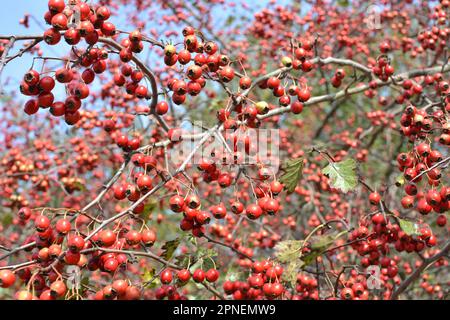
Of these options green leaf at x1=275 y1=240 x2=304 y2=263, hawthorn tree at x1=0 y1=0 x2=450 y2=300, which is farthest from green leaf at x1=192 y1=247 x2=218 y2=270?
green leaf at x1=275 y1=240 x2=304 y2=263

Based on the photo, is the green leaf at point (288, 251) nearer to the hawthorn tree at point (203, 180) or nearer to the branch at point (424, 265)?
the hawthorn tree at point (203, 180)

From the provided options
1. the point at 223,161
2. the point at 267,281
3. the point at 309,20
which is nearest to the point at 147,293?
the point at 267,281

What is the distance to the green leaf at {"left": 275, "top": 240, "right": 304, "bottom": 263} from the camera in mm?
3410

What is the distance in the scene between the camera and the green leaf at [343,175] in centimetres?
319

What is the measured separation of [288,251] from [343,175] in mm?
739

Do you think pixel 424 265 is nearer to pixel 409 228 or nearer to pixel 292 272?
pixel 409 228

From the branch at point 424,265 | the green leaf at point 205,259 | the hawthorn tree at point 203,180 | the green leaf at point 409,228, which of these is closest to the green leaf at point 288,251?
the hawthorn tree at point 203,180

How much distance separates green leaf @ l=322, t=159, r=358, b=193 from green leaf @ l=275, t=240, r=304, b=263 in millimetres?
603

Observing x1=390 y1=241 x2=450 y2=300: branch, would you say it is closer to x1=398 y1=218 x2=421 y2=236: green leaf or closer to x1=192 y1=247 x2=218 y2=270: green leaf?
x1=398 y1=218 x2=421 y2=236: green leaf

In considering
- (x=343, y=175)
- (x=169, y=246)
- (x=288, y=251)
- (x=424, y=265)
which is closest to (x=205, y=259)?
(x=169, y=246)

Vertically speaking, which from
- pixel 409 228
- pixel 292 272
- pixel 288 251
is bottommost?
pixel 292 272

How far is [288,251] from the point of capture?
3.48 meters

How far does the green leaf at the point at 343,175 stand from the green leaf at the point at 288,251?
1.98ft
